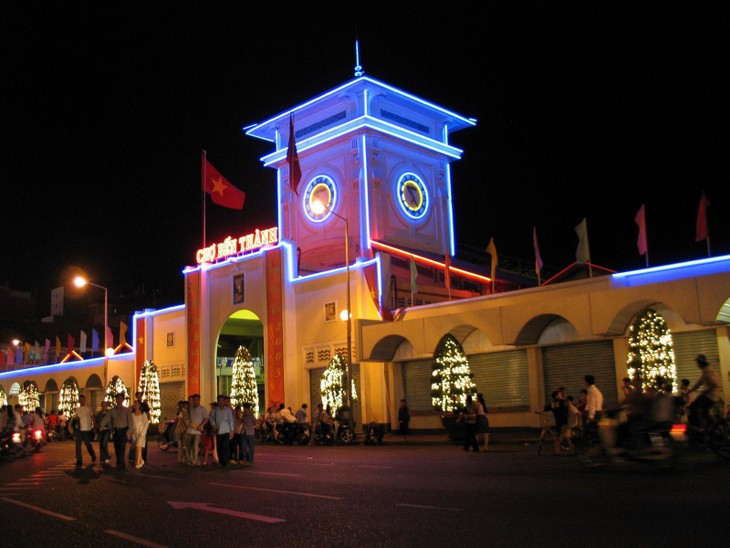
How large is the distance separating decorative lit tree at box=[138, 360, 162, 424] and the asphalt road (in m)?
29.2

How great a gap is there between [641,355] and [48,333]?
8167cm

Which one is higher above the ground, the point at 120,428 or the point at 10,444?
the point at 120,428

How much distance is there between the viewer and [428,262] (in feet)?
132

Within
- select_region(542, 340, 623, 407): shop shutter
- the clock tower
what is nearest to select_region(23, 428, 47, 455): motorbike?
the clock tower

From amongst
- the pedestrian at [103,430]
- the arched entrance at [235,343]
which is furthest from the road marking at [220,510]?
the arched entrance at [235,343]

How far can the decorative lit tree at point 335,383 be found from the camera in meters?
35.4

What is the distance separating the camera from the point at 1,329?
9169cm

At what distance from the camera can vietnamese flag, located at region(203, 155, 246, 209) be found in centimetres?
4312

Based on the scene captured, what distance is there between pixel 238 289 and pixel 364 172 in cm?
905

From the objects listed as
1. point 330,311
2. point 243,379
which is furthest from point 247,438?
point 243,379

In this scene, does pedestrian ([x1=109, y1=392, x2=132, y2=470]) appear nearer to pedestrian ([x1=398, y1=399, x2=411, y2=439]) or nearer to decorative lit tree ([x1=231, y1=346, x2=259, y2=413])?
pedestrian ([x1=398, y1=399, x2=411, y2=439])

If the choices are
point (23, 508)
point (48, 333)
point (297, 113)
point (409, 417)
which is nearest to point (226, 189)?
point (297, 113)

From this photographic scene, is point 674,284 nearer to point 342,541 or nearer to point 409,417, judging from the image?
point 409,417

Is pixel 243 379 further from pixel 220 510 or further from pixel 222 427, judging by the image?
pixel 220 510
